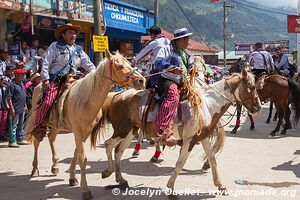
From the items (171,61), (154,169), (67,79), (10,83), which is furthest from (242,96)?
(10,83)

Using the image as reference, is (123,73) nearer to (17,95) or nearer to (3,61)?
(17,95)

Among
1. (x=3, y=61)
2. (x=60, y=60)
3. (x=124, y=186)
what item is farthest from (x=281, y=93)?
(x=3, y=61)

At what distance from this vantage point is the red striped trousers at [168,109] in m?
5.30

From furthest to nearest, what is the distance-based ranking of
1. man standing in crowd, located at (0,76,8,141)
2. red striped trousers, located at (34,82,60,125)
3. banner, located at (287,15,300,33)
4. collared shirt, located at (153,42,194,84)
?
1. banner, located at (287,15,300,33)
2. man standing in crowd, located at (0,76,8,141)
3. red striped trousers, located at (34,82,60,125)
4. collared shirt, located at (153,42,194,84)

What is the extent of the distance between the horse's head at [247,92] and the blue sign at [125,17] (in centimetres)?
1092

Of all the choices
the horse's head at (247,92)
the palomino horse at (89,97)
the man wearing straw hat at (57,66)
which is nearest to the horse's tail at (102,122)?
the palomino horse at (89,97)

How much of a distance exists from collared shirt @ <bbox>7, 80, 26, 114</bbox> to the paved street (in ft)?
3.33

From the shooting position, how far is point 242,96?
6020 millimetres

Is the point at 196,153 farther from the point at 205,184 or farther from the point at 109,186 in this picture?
the point at 109,186

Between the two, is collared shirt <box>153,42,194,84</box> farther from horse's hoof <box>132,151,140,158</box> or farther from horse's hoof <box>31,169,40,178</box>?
horse's hoof <box>31,169,40,178</box>

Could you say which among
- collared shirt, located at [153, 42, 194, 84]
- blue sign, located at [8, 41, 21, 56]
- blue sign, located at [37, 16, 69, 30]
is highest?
blue sign, located at [37, 16, 69, 30]

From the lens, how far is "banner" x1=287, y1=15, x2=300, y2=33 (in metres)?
18.0

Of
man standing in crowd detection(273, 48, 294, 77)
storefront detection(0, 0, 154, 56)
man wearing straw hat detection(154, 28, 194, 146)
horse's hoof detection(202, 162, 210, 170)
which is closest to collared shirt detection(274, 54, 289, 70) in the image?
man standing in crowd detection(273, 48, 294, 77)

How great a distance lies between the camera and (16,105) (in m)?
9.40
